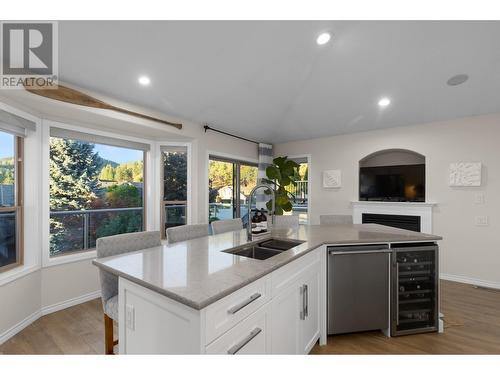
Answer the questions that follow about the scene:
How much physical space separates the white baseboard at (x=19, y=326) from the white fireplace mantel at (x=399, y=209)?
463 centimetres

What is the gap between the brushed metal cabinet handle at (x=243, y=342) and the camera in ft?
3.71

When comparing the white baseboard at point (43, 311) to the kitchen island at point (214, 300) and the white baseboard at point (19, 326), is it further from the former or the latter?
the kitchen island at point (214, 300)

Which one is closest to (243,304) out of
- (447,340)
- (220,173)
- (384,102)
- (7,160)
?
(447,340)

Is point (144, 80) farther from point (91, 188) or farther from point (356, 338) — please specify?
point (356, 338)

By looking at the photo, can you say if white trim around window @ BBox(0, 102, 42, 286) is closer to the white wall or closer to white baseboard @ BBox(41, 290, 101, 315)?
white baseboard @ BBox(41, 290, 101, 315)

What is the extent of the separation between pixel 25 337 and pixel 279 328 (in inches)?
93.4

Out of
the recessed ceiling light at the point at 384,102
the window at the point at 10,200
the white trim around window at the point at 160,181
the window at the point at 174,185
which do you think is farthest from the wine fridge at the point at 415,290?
the window at the point at 10,200

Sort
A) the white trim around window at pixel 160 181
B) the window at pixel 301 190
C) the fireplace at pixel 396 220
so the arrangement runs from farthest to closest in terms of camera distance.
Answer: the window at pixel 301 190
the fireplace at pixel 396 220
the white trim around window at pixel 160 181

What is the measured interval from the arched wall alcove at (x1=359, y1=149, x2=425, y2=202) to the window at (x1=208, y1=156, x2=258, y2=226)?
7.16 feet

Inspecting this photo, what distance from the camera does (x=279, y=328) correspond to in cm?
150

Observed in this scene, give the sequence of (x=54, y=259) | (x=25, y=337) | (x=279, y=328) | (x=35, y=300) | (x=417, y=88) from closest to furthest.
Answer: (x=279, y=328)
(x=25, y=337)
(x=35, y=300)
(x=54, y=259)
(x=417, y=88)

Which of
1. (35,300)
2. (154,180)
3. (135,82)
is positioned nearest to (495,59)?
(135,82)

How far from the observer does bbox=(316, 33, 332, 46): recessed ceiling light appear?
2395mm

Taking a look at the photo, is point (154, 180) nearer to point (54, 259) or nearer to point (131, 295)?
point (54, 259)
